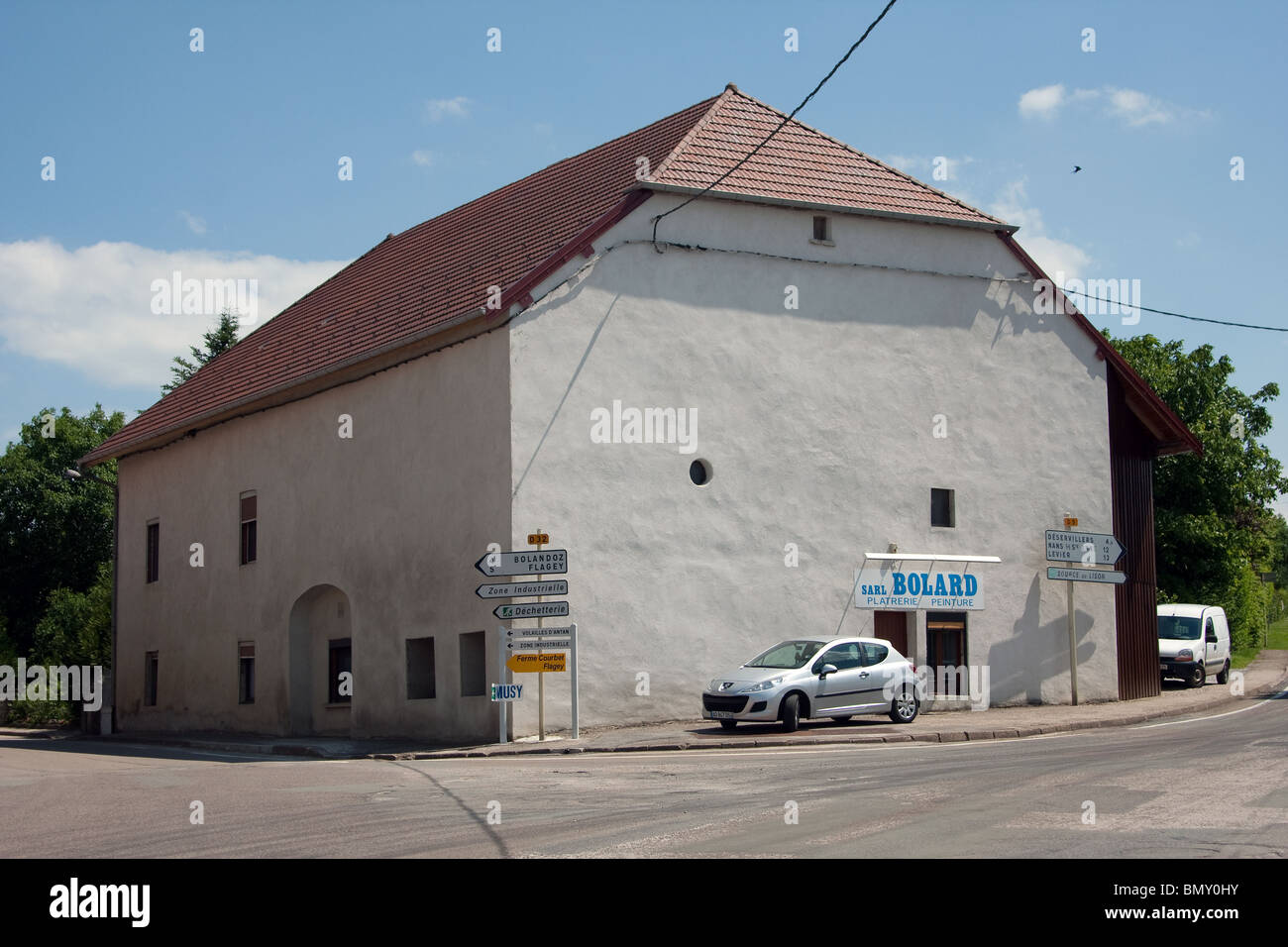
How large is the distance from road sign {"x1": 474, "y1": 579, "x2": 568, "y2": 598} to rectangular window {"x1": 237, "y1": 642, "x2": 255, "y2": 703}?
9.75 metres

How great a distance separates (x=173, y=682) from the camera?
32219 millimetres

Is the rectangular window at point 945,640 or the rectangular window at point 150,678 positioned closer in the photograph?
the rectangular window at point 945,640

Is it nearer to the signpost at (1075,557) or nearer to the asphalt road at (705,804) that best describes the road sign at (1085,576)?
the signpost at (1075,557)

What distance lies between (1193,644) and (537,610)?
1883cm

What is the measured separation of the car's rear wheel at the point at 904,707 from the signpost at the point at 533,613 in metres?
5.22

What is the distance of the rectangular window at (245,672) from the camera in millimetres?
29203

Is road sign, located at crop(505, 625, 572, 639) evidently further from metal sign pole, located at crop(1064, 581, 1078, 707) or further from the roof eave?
metal sign pole, located at crop(1064, 581, 1078, 707)

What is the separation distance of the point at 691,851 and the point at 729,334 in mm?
16595

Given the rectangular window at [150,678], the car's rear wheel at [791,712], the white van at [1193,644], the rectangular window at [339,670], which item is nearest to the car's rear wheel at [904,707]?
the car's rear wheel at [791,712]

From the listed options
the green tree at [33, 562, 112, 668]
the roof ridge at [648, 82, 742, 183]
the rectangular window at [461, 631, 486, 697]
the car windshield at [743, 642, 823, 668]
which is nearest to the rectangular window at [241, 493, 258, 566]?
the rectangular window at [461, 631, 486, 697]

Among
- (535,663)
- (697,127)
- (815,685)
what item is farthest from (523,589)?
(697,127)
